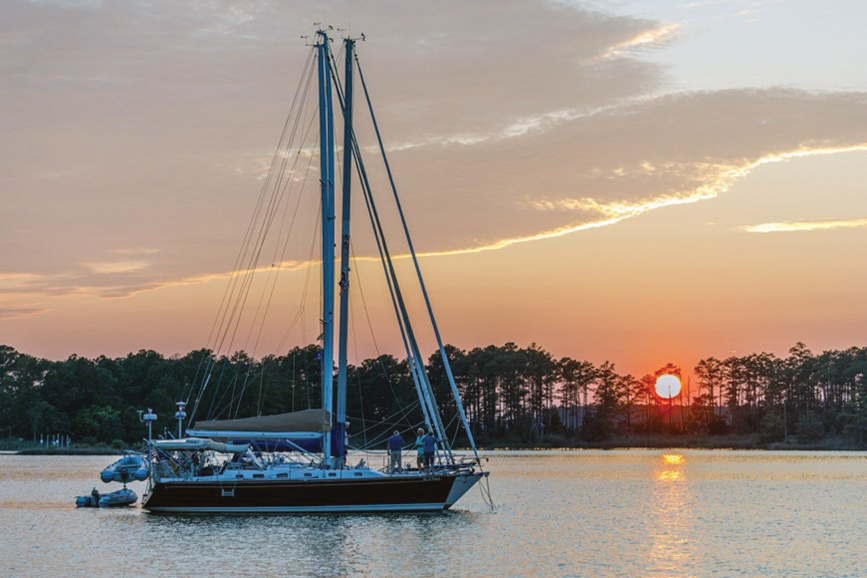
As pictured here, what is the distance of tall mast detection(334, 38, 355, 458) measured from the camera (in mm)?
48656

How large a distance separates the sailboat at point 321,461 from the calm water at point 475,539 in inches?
29.5

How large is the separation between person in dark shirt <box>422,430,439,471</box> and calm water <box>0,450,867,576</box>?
7.04ft

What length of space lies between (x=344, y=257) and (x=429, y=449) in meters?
8.49

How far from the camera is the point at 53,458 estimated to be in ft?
503

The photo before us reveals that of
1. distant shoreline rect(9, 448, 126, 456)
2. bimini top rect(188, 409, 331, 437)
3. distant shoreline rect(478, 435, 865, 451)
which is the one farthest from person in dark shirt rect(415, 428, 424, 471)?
distant shoreline rect(478, 435, 865, 451)

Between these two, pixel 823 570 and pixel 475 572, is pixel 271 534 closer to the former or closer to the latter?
pixel 475 572

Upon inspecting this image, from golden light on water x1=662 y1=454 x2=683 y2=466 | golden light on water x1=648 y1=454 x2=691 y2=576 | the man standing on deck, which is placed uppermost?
the man standing on deck

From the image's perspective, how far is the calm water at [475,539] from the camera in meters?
37.8

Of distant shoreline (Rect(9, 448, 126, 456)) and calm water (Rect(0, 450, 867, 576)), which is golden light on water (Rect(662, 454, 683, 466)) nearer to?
calm water (Rect(0, 450, 867, 576))

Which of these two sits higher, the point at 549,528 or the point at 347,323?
the point at 347,323

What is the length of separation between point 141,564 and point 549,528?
18.9 m

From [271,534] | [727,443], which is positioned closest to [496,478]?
[271,534]

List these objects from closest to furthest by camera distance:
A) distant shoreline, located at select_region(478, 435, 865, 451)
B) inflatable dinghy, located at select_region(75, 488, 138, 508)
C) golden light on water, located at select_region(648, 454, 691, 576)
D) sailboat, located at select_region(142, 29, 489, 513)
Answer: golden light on water, located at select_region(648, 454, 691, 576) < sailboat, located at select_region(142, 29, 489, 513) < inflatable dinghy, located at select_region(75, 488, 138, 508) < distant shoreline, located at select_region(478, 435, 865, 451)

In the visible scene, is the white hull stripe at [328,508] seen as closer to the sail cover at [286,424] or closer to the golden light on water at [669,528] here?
the sail cover at [286,424]
